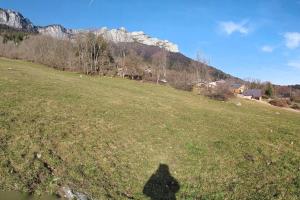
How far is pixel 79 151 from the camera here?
1523cm

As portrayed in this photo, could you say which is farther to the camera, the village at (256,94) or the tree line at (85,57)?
the tree line at (85,57)

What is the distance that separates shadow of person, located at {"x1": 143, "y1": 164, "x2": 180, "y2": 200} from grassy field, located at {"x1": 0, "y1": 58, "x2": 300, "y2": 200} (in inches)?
8.9

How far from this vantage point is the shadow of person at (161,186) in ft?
42.4

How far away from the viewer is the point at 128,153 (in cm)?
1634

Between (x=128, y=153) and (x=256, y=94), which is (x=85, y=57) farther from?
(x=256, y=94)

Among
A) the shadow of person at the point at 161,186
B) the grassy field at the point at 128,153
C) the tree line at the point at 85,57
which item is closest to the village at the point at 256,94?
the tree line at the point at 85,57

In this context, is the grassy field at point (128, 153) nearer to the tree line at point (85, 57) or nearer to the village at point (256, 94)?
the village at point (256, 94)

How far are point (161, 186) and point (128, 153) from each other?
3.24 metres

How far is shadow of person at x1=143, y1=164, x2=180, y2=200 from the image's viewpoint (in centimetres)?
1291

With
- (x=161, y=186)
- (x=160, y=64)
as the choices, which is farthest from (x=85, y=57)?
(x=161, y=186)

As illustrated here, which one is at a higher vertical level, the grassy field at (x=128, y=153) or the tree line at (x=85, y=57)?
the tree line at (x=85, y=57)

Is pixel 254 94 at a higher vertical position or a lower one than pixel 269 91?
lower

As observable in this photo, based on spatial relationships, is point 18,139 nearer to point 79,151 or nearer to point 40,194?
point 79,151

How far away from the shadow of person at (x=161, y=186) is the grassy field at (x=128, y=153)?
8.9 inches
